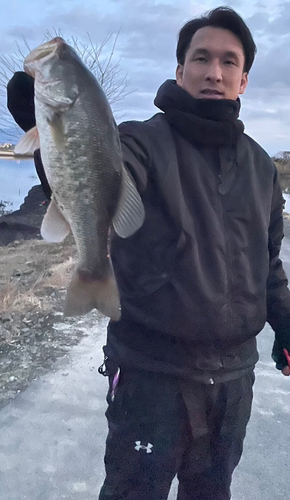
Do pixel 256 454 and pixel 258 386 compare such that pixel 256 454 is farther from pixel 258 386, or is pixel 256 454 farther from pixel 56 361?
pixel 56 361

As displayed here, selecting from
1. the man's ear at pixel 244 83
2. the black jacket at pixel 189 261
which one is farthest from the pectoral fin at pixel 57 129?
the man's ear at pixel 244 83

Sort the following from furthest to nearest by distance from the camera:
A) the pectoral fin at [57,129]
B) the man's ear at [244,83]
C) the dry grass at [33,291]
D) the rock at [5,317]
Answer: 1. the dry grass at [33,291]
2. the rock at [5,317]
3. the man's ear at [244,83]
4. the pectoral fin at [57,129]

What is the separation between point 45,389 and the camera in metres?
3.60

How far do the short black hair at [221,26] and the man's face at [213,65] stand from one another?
3 centimetres

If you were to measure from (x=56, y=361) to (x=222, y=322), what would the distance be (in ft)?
8.12

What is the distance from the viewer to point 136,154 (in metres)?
1.79

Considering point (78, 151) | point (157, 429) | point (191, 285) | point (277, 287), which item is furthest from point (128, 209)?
point (277, 287)

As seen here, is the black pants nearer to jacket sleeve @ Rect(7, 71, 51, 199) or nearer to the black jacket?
the black jacket

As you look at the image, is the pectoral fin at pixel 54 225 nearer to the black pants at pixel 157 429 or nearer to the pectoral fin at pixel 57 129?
the pectoral fin at pixel 57 129

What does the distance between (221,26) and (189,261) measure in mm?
1127

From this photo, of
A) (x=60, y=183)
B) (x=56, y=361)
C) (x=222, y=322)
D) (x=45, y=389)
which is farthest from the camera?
(x=56, y=361)

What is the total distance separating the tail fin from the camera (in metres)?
1.62

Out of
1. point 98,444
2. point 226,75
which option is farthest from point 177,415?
point 226,75

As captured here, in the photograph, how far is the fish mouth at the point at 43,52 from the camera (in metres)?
1.40
